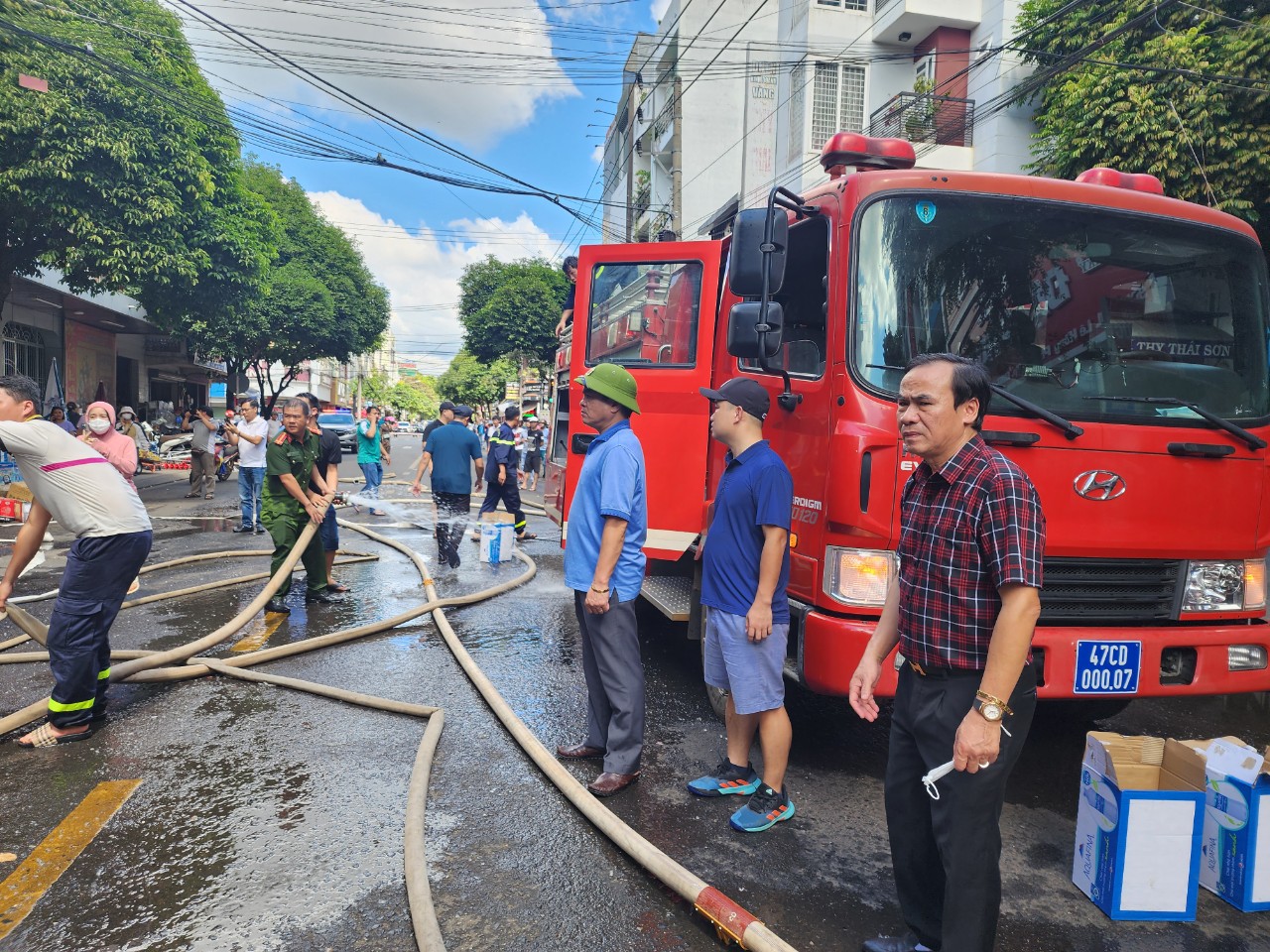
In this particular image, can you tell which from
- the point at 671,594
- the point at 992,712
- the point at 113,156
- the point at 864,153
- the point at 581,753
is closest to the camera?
the point at 992,712

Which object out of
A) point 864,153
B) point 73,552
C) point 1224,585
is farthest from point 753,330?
point 73,552

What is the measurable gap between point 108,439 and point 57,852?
4.69 m

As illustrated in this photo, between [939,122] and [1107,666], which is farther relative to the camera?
[939,122]

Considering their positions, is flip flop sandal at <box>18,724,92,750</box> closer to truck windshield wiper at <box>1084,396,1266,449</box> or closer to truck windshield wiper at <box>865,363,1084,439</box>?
truck windshield wiper at <box>865,363,1084,439</box>

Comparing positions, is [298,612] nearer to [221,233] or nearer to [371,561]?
[371,561]

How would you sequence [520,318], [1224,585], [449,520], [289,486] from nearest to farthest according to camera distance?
[1224,585]
[289,486]
[449,520]
[520,318]

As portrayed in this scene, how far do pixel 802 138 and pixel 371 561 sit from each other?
1614cm

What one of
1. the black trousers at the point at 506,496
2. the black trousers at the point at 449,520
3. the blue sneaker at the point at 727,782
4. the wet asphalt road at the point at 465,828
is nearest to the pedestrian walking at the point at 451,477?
the black trousers at the point at 449,520

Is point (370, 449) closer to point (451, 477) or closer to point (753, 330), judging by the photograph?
point (451, 477)

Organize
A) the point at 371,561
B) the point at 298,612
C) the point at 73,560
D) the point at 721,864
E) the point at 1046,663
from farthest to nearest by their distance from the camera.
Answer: the point at 371,561, the point at 298,612, the point at 73,560, the point at 1046,663, the point at 721,864

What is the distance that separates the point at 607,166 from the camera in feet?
153

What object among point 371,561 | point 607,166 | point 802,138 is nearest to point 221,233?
Answer: point 371,561

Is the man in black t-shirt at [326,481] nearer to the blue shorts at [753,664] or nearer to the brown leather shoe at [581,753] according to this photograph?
the brown leather shoe at [581,753]

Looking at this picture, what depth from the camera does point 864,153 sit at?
14.2 ft
